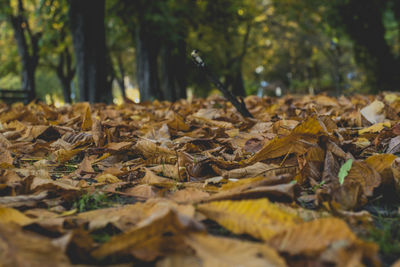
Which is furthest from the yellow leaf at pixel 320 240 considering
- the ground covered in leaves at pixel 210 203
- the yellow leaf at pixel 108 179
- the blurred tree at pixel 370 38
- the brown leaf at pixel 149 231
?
Result: the blurred tree at pixel 370 38

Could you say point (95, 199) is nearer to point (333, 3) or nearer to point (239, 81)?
point (333, 3)

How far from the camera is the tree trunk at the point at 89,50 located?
698 centimetres

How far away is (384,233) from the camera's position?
82 centimetres

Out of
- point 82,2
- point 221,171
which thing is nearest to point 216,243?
point 221,171

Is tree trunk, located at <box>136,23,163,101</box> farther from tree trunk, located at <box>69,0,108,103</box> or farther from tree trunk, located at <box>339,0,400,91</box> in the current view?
tree trunk, located at <box>339,0,400,91</box>

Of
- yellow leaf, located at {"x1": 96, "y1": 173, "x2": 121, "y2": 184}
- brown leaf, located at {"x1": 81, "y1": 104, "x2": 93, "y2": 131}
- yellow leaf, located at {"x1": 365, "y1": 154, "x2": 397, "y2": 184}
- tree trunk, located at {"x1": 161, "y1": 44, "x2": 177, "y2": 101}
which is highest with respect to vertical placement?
tree trunk, located at {"x1": 161, "y1": 44, "x2": 177, "y2": 101}

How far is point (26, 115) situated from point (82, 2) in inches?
186

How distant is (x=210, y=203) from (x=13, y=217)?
497 millimetres

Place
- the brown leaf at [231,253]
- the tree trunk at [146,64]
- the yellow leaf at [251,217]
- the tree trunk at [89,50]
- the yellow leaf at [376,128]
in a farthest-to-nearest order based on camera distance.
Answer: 1. the tree trunk at [146,64]
2. the tree trunk at [89,50]
3. the yellow leaf at [376,128]
4. the yellow leaf at [251,217]
5. the brown leaf at [231,253]

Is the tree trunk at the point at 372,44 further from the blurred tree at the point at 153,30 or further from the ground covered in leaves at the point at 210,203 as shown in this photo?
the ground covered in leaves at the point at 210,203

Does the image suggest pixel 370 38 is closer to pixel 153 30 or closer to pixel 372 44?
pixel 372 44

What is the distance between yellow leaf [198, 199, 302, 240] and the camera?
784 millimetres

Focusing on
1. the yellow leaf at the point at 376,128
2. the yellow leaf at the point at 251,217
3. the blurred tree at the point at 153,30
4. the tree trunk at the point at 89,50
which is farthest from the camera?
the blurred tree at the point at 153,30

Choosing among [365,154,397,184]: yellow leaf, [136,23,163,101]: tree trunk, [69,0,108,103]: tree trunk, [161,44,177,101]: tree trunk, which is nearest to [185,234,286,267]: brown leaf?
[365,154,397,184]: yellow leaf
